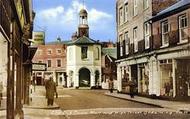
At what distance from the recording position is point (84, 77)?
86438mm

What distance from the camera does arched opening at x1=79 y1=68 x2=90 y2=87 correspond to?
84.6m

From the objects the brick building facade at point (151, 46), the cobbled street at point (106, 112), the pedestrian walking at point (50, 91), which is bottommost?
the cobbled street at point (106, 112)

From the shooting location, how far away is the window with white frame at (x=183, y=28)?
33219 millimetres

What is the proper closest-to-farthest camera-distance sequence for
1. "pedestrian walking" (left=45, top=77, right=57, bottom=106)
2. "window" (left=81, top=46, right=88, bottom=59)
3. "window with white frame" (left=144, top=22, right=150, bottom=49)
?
"pedestrian walking" (left=45, top=77, right=57, bottom=106) → "window with white frame" (left=144, top=22, right=150, bottom=49) → "window" (left=81, top=46, right=88, bottom=59)

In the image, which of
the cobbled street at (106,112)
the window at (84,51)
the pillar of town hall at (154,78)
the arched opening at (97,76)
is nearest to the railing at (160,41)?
the pillar of town hall at (154,78)

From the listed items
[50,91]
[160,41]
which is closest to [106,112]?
[50,91]

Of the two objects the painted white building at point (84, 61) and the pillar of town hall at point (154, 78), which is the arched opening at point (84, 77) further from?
the pillar of town hall at point (154, 78)

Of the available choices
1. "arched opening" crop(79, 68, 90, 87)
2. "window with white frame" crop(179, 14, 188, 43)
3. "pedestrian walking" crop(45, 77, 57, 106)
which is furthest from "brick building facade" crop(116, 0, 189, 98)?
"arched opening" crop(79, 68, 90, 87)

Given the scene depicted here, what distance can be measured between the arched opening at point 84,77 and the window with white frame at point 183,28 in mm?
50751

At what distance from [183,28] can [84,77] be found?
176 feet

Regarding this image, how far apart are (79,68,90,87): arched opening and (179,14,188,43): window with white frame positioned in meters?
50.8

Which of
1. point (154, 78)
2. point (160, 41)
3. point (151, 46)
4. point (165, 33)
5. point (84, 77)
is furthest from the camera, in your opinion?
point (84, 77)

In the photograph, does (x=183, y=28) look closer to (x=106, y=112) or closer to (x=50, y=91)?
(x=50, y=91)

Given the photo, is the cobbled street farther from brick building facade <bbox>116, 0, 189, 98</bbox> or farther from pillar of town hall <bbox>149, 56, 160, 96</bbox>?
pillar of town hall <bbox>149, 56, 160, 96</bbox>
